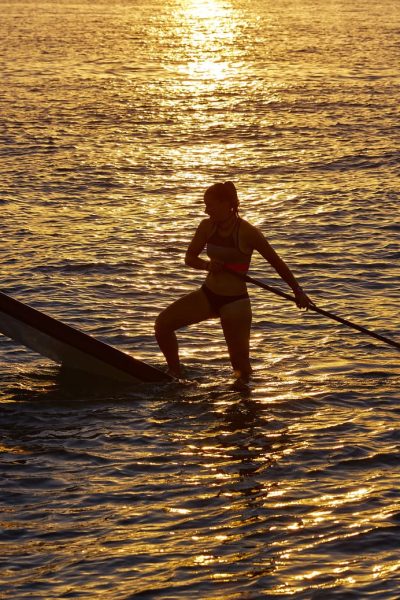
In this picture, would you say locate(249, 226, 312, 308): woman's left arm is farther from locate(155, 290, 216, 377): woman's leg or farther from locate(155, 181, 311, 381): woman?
locate(155, 290, 216, 377): woman's leg

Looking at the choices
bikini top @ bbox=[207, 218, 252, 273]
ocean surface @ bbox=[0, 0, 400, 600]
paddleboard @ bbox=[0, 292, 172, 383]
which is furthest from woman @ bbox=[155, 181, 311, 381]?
ocean surface @ bbox=[0, 0, 400, 600]

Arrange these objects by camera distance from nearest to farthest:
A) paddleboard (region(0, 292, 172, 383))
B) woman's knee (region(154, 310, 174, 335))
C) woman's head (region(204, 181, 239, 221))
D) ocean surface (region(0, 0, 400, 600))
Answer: ocean surface (region(0, 0, 400, 600)) → woman's head (region(204, 181, 239, 221)) → woman's knee (region(154, 310, 174, 335)) → paddleboard (region(0, 292, 172, 383))

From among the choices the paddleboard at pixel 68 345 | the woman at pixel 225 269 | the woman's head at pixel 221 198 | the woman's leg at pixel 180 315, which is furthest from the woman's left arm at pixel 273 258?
the paddleboard at pixel 68 345

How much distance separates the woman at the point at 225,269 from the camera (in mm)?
11273

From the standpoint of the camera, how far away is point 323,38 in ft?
162

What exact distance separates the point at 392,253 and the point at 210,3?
197 ft

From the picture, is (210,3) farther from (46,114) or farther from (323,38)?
(46,114)

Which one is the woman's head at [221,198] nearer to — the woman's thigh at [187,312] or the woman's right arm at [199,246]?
the woman's right arm at [199,246]

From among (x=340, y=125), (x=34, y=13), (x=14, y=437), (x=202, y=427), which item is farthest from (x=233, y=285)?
(x=34, y=13)

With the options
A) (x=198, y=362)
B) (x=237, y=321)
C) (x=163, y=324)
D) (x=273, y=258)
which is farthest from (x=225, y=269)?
(x=198, y=362)

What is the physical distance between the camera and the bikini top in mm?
11398

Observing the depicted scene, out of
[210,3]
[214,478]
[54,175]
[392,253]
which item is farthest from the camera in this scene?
[210,3]

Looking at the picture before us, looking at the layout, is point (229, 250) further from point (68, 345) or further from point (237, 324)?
point (68, 345)

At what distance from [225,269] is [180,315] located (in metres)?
0.74
